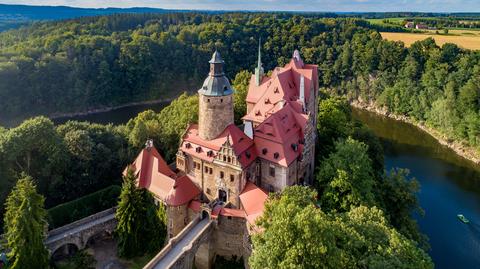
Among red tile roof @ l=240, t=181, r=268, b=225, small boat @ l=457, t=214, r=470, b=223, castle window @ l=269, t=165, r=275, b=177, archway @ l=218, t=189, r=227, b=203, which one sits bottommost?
small boat @ l=457, t=214, r=470, b=223

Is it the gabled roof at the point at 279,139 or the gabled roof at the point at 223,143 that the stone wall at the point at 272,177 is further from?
the gabled roof at the point at 223,143

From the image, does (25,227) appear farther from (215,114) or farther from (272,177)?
(272,177)

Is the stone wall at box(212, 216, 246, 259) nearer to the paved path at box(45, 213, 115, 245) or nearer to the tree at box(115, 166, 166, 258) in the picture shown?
the tree at box(115, 166, 166, 258)

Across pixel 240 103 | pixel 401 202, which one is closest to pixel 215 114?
pixel 401 202

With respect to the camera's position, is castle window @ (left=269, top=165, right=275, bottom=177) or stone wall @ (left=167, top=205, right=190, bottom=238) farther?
castle window @ (left=269, top=165, right=275, bottom=177)

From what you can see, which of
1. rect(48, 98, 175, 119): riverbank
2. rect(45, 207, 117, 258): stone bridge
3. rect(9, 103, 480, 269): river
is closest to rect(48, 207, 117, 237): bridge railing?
rect(45, 207, 117, 258): stone bridge

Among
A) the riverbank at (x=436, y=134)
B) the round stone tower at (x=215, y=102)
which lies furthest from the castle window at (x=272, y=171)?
the riverbank at (x=436, y=134)
